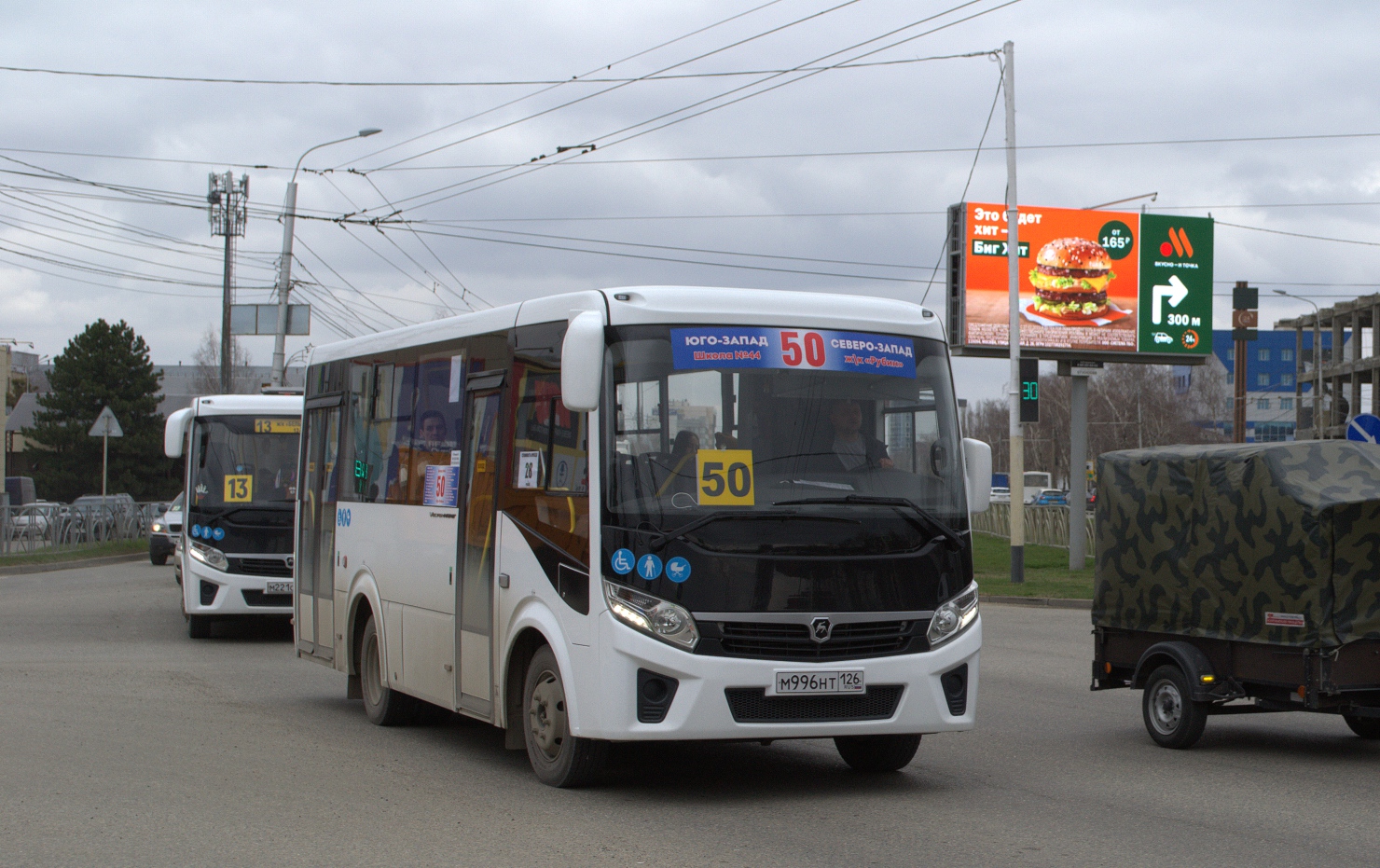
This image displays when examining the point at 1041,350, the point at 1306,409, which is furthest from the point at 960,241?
the point at 1306,409

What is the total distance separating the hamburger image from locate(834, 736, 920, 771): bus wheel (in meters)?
22.9

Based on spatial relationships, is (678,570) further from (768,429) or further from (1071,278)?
(1071,278)

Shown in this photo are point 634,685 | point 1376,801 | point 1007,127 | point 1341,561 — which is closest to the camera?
point 634,685

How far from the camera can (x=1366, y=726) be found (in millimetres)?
10508

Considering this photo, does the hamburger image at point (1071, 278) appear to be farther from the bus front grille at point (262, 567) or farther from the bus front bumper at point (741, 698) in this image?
the bus front bumper at point (741, 698)

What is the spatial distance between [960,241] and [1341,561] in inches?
832

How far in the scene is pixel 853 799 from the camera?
8.05 m

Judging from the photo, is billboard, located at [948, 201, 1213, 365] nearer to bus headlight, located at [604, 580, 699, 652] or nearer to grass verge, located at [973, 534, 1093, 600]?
grass verge, located at [973, 534, 1093, 600]

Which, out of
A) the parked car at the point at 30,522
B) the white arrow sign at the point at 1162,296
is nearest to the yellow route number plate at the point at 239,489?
the parked car at the point at 30,522

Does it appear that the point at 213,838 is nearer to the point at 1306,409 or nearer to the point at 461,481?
the point at 461,481

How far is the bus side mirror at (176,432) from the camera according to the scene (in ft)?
59.6

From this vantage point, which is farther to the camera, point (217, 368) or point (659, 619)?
point (217, 368)

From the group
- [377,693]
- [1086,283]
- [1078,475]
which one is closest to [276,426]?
[377,693]

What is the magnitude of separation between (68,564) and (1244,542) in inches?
1180
